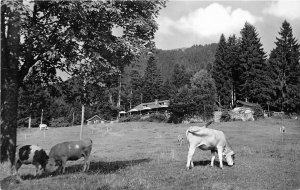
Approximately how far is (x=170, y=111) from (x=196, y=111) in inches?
244

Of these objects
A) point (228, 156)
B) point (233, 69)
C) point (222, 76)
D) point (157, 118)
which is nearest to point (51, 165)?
point (228, 156)

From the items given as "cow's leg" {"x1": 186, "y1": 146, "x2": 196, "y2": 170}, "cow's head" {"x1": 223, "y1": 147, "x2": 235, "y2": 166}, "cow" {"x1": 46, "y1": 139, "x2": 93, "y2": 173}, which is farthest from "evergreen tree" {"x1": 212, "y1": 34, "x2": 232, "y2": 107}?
"cow" {"x1": 46, "y1": 139, "x2": 93, "y2": 173}

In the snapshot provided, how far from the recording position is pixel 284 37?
85562mm

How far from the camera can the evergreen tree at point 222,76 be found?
92.2 meters

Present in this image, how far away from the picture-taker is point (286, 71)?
8288cm

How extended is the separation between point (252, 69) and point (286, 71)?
8173mm

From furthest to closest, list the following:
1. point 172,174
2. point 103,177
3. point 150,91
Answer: point 150,91 → point 172,174 → point 103,177

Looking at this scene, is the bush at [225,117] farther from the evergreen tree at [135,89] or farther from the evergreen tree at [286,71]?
the evergreen tree at [135,89]

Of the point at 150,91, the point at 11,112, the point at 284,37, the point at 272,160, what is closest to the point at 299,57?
the point at 284,37

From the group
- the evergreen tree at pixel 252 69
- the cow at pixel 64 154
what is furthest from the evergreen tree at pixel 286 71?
the cow at pixel 64 154

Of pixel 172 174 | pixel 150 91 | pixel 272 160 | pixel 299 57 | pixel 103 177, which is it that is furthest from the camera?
pixel 150 91

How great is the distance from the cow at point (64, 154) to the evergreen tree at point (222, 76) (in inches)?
3126

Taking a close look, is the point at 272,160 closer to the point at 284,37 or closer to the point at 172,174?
the point at 172,174

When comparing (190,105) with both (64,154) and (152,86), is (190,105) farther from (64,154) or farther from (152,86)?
(64,154)
